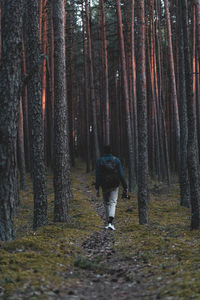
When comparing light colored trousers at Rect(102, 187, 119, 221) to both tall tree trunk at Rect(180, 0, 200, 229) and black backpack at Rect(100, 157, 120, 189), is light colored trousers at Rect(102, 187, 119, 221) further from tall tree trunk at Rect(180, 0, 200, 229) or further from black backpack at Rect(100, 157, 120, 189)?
tall tree trunk at Rect(180, 0, 200, 229)

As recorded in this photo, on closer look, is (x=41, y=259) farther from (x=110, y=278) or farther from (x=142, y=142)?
(x=142, y=142)

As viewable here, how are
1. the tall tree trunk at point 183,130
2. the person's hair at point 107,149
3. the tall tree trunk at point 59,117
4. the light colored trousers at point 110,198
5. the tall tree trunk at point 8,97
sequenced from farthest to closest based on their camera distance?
the tall tree trunk at point 183,130
the tall tree trunk at point 59,117
the light colored trousers at point 110,198
the person's hair at point 107,149
the tall tree trunk at point 8,97

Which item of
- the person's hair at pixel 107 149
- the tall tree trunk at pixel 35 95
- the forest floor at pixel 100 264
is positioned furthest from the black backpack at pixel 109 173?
the tall tree trunk at pixel 35 95

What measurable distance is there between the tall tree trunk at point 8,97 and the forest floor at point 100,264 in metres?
0.94

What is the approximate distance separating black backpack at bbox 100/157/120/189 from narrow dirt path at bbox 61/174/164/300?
76.8 inches

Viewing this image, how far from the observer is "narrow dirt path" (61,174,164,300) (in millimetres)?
5285

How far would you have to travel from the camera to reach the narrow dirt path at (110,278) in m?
5.29

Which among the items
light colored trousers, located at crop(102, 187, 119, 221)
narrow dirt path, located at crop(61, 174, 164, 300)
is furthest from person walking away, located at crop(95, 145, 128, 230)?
narrow dirt path, located at crop(61, 174, 164, 300)

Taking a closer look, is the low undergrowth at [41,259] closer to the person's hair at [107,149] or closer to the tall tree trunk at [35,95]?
the tall tree trunk at [35,95]

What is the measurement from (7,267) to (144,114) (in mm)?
6834

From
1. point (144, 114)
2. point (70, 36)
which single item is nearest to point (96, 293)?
point (144, 114)

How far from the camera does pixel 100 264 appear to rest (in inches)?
278

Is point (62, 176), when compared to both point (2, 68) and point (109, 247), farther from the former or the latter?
point (2, 68)

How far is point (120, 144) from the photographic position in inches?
1419
